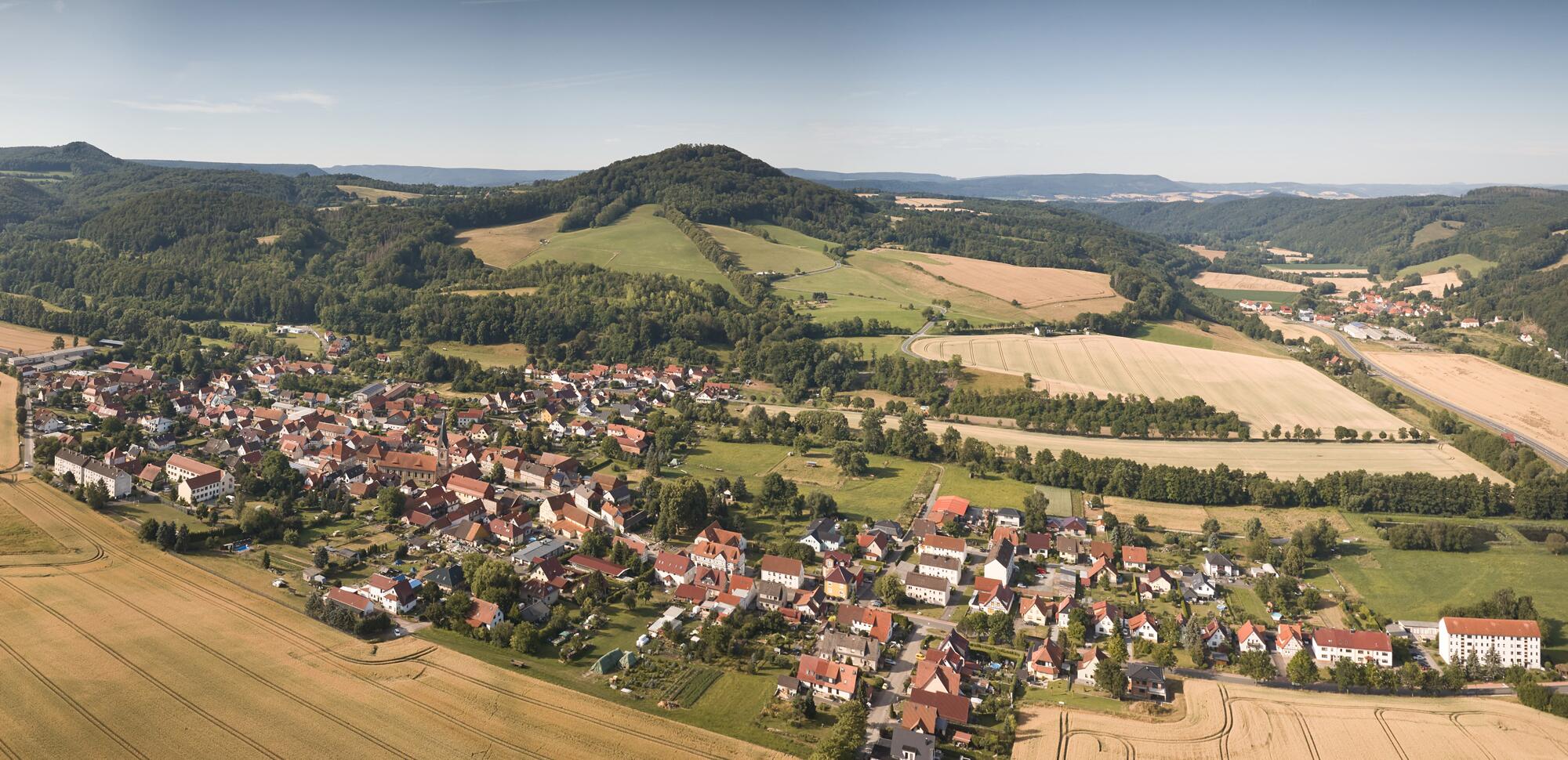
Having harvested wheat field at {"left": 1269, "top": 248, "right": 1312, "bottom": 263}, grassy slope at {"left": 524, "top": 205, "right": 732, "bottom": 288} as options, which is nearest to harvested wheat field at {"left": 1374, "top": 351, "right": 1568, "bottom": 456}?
grassy slope at {"left": 524, "top": 205, "right": 732, "bottom": 288}

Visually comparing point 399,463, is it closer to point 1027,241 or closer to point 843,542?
point 843,542

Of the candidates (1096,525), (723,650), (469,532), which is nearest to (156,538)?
(469,532)

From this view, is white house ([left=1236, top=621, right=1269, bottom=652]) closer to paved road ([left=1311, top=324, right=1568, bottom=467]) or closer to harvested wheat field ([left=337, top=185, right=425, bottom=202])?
paved road ([left=1311, top=324, right=1568, bottom=467])

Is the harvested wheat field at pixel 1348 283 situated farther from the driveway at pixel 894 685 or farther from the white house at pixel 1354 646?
the driveway at pixel 894 685

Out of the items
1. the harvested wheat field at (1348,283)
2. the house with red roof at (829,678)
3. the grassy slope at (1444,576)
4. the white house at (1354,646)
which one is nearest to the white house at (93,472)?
the house with red roof at (829,678)

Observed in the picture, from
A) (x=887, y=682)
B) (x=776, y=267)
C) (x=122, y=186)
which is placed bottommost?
(x=887, y=682)

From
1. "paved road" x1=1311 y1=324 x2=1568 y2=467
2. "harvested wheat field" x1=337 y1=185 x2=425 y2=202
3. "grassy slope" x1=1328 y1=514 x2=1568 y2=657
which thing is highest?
"harvested wheat field" x1=337 y1=185 x2=425 y2=202
